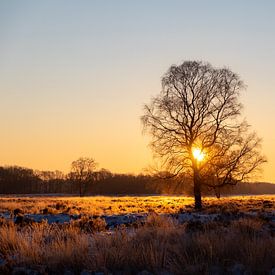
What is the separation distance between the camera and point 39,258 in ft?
30.3

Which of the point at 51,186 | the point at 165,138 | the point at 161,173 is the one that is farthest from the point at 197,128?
the point at 51,186

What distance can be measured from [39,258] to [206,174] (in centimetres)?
2488

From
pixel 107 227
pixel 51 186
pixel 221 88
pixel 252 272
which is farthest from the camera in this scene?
pixel 51 186

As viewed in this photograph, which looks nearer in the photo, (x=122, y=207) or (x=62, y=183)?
(x=122, y=207)

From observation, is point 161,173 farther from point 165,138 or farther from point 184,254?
point 184,254

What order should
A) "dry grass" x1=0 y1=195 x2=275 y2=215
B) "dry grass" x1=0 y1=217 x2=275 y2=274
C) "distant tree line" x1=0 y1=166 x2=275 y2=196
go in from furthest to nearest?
"distant tree line" x1=0 y1=166 x2=275 y2=196 → "dry grass" x1=0 y1=195 x2=275 y2=215 → "dry grass" x1=0 y1=217 x2=275 y2=274

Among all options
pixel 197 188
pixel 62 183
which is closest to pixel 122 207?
pixel 197 188

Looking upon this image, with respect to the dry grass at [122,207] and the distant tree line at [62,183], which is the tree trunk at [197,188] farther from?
the distant tree line at [62,183]

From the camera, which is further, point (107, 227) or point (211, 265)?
point (107, 227)

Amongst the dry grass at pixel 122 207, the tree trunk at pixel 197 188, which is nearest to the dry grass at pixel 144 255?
the dry grass at pixel 122 207

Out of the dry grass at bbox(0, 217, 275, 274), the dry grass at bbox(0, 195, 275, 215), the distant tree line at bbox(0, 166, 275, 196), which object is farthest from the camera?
the distant tree line at bbox(0, 166, 275, 196)

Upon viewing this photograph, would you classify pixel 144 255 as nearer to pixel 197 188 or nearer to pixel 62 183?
pixel 197 188

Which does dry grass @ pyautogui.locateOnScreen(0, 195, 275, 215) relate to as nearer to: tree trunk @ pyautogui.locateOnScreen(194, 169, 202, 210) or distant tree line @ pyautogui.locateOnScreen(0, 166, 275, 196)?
tree trunk @ pyautogui.locateOnScreen(194, 169, 202, 210)

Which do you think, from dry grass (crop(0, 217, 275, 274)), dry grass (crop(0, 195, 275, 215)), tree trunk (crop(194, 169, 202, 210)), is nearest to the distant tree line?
dry grass (crop(0, 195, 275, 215))
